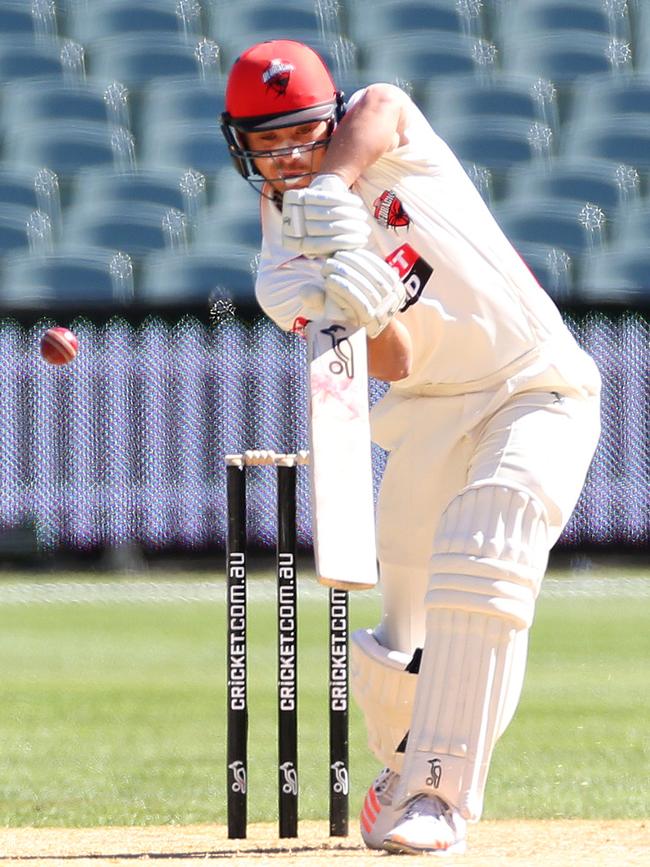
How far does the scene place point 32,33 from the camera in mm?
14961

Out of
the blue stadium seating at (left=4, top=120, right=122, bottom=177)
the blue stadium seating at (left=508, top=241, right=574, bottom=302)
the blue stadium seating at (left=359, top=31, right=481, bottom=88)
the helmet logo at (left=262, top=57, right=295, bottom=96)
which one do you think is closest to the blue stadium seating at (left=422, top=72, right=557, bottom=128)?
the blue stadium seating at (left=359, top=31, right=481, bottom=88)

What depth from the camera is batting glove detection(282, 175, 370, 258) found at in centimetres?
300

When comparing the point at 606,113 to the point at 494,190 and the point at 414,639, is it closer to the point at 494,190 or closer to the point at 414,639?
the point at 494,190

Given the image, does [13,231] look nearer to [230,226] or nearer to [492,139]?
[230,226]

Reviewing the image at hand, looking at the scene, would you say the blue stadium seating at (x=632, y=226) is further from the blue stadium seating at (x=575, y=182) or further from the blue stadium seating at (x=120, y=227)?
A: the blue stadium seating at (x=120, y=227)

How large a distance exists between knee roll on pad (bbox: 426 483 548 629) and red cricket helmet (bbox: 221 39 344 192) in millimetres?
784

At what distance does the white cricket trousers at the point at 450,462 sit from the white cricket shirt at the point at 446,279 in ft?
0.17

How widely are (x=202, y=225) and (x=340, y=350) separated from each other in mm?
10903

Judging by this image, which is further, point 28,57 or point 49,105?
point 28,57

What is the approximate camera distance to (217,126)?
14031 mm

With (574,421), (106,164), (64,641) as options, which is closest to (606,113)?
(106,164)

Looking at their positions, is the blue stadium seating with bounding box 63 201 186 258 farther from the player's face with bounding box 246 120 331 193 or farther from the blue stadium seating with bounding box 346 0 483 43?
the player's face with bounding box 246 120 331 193

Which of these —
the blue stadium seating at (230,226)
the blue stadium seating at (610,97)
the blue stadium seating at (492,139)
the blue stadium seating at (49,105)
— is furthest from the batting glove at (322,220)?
the blue stadium seating at (610,97)

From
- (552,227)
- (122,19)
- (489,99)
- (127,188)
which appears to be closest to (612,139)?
(489,99)
